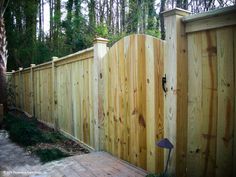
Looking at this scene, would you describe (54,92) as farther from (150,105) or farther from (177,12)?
(177,12)

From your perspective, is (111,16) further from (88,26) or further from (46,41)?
(46,41)

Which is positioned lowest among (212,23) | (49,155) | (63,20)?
(49,155)

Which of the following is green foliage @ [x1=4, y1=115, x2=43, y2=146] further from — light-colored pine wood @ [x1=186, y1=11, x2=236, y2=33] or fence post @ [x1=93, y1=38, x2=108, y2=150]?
light-colored pine wood @ [x1=186, y1=11, x2=236, y2=33]

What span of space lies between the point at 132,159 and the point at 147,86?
946mm

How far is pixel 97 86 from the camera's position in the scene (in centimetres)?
380

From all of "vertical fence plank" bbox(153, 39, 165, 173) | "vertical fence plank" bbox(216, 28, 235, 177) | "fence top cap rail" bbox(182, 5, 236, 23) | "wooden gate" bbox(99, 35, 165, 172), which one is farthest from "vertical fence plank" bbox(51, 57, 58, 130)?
"vertical fence plank" bbox(216, 28, 235, 177)

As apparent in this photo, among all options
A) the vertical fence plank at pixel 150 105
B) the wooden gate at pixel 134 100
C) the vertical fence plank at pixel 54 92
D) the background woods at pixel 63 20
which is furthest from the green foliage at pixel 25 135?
the background woods at pixel 63 20

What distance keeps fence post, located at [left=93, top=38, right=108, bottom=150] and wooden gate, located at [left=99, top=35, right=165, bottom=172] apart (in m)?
0.07

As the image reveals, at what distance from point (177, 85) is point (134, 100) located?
33.0 inches

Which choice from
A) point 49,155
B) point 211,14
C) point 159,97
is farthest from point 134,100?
point 49,155

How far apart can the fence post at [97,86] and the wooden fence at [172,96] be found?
15 millimetres

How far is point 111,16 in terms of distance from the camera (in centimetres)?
1288

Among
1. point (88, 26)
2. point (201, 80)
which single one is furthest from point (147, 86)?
point (88, 26)

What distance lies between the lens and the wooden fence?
6.38 ft
